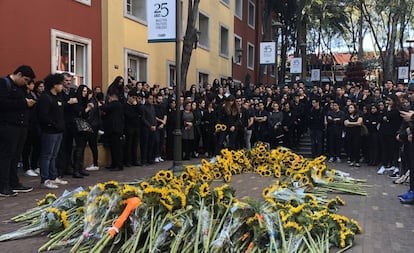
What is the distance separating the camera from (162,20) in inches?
393

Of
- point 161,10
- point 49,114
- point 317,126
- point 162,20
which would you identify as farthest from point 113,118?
point 317,126

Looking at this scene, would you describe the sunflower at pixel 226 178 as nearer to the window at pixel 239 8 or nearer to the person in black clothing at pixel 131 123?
the person in black clothing at pixel 131 123

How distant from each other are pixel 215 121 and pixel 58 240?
30.7 ft

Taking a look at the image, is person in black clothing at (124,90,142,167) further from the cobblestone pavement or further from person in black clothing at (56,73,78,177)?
person in black clothing at (56,73,78,177)

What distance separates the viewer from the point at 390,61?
32.7m

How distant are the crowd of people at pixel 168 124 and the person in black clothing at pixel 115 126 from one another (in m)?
0.02

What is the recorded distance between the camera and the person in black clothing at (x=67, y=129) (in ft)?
31.0

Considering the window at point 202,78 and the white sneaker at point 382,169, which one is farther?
the window at point 202,78

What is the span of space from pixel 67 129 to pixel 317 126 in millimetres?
8009

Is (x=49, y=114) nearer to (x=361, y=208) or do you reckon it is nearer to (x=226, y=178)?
(x=226, y=178)

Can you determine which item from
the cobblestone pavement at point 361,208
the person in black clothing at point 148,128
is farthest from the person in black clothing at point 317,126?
the person in black clothing at point 148,128

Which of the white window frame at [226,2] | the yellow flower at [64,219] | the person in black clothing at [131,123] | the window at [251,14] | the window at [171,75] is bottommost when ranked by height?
the yellow flower at [64,219]

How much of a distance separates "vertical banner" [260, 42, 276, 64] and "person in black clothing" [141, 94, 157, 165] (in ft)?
41.2

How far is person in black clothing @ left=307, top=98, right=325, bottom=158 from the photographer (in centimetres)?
1457
